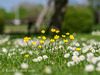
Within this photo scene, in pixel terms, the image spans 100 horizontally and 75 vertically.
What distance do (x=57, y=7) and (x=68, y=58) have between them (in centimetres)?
734

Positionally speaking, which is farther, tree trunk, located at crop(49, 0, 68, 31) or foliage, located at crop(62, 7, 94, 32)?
foliage, located at crop(62, 7, 94, 32)

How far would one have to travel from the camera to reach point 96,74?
179cm

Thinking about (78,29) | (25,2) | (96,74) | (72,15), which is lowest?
(96,74)

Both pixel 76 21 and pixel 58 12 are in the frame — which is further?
pixel 76 21

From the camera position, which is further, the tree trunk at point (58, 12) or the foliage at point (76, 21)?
the foliage at point (76, 21)

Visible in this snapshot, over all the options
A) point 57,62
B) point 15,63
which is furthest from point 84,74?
point 15,63

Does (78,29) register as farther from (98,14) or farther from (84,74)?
(98,14)

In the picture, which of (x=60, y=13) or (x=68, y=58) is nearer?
(x=68, y=58)

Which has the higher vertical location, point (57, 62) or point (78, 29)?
point (78, 29)

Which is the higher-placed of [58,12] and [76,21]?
[76,21]

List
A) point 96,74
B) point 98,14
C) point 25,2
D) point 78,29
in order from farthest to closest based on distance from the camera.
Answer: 1. point 25,2
2. point 98,14
3. point 78,29
4. point 96,74

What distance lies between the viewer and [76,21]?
1305 centimetres

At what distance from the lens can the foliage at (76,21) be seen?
12867 millimetres

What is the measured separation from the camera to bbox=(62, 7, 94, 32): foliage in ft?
42.2
